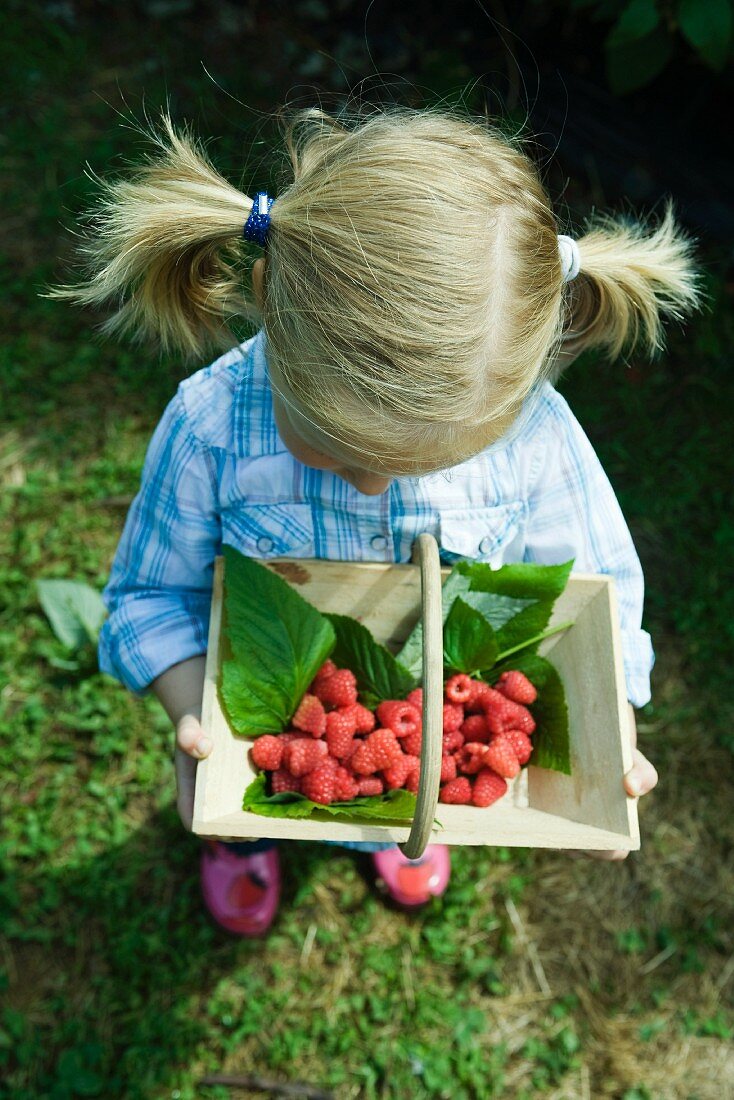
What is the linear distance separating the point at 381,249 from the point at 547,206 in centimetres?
23

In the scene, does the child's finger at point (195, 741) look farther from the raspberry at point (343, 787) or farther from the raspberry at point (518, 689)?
the raspberry at point (518, 689)

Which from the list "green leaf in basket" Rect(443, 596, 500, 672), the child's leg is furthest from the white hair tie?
the child's leg

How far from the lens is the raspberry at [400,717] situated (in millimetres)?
1223

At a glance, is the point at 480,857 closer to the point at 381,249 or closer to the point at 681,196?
the point at 381,249

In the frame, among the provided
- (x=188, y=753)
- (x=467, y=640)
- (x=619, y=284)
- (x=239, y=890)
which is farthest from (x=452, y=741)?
(x=239, y=890)

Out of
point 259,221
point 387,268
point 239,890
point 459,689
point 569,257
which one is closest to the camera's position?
point 387,268

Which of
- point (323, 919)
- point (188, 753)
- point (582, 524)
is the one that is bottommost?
point (323, 919)

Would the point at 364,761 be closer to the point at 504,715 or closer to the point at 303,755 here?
the point at 303,755

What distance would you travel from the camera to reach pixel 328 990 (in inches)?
71.6

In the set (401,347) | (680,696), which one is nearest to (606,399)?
(680,696)

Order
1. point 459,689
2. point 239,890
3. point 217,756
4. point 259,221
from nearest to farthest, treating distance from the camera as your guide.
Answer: point 259,221
point 217,756
point 459,689
point 239,890

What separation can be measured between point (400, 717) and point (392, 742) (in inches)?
1.6

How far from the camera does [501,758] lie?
1.21 m

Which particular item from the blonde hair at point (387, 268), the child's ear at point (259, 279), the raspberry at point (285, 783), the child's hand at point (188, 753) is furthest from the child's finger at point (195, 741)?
the child's ear at point (259, 279)
